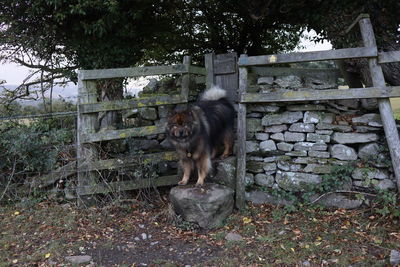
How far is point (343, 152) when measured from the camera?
507cm

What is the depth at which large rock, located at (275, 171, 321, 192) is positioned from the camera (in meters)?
5.18

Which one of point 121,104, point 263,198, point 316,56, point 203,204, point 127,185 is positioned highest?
point 316,56

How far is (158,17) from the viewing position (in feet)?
27.1

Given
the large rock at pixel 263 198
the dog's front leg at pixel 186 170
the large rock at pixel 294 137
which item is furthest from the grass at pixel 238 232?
the large rock at pixel 294 137

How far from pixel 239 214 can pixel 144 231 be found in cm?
146

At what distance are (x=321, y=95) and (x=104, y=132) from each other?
132 inches

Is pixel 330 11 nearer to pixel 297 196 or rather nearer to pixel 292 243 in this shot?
pixel 297 196

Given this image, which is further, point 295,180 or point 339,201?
point 295,180

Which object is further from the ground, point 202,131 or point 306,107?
point 306,107

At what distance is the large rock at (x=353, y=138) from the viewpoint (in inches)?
195

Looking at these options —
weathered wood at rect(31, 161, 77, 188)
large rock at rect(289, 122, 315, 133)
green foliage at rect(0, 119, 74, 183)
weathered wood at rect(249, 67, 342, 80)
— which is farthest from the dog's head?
green foliage at rect(0, 119, 74, 183)

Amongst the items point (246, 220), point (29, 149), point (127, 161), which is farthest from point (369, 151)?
point (29, 149)

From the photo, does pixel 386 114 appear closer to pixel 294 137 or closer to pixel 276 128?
pixel 294 137

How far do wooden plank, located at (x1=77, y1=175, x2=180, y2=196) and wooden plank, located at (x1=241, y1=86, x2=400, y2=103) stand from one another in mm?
1848
